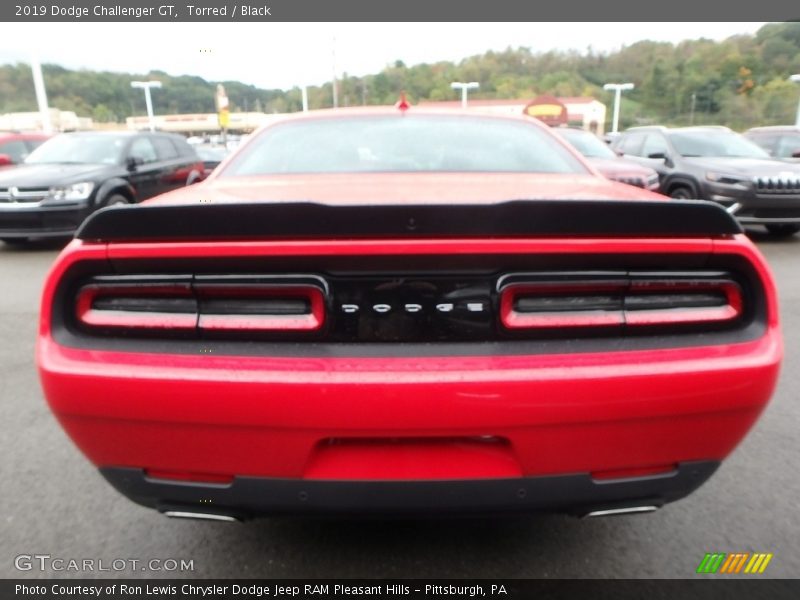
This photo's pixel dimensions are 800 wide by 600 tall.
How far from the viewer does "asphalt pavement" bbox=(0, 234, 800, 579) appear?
74.9 inches

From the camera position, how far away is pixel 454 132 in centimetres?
267

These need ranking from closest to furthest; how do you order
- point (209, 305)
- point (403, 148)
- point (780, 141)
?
point (209, 305) → point (403, 148) → point (780, 141)

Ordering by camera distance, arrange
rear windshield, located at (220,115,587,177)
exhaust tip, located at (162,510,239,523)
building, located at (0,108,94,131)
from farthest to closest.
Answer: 1. building, located at (0,108,94,131)
2. rear windshield, located at (220,115,587,177)
3. exhaust tip, located at (162,510,239,523)

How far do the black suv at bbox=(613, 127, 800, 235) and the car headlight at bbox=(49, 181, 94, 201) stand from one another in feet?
26.0

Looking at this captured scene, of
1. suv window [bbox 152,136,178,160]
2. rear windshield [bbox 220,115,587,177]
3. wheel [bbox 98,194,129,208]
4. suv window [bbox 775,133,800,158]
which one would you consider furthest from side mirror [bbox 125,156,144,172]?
suv window [bbox 775,133,800,158]

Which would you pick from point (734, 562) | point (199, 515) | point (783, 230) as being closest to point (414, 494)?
point (199, 515)

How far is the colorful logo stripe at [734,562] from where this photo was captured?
74.4 inches

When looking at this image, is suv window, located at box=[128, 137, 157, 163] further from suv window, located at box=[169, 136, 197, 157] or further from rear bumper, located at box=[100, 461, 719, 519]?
rear bumper, located at box=[100, 461, 719, 519]

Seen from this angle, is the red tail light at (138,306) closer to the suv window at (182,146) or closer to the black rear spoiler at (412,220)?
the black rear spoiler at (412,220)

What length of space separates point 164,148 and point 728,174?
27.4ft

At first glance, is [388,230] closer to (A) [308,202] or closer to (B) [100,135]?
(A) [308,202]

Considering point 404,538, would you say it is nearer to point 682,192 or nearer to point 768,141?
point 682,192

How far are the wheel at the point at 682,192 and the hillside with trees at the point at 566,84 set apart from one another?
9.65 meters

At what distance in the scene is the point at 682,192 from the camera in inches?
328
